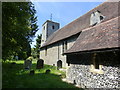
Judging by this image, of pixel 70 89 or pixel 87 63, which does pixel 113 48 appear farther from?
pixel 70 89

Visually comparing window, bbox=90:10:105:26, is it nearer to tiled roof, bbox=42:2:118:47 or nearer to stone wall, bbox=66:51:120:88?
tiled roof, bbox=42:2:118:47

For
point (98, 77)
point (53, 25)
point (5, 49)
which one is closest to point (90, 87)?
point (98, 77)

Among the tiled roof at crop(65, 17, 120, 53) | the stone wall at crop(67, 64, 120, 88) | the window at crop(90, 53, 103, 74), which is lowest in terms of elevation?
the stone wall at crop(67, 64, 120, 88)

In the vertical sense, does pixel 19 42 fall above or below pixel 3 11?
below

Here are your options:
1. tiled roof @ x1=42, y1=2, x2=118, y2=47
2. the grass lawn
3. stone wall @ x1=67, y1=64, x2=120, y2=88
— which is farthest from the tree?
tiled roof @ x1=42, y1=2, x2=118, y2=47

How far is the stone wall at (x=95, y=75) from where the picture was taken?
4566 millimetres

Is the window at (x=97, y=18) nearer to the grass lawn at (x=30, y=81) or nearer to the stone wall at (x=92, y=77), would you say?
the stone wall at (x=92, y=77)

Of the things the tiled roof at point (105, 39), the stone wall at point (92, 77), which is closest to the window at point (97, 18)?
the tiled roof at point (105, 39)

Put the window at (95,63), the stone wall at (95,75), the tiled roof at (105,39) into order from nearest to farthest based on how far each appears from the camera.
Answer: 1. the stone wall at (95,75)
2. the tiled roof at (105,39)
3. the window at (95,63)

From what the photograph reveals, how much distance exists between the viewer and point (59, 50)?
50.4 ft

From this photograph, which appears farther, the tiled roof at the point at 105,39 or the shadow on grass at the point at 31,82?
the shadow on grass at the point at 31,82

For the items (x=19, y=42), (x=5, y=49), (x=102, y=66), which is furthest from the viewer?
(x=19, y=42)

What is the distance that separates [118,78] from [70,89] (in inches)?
103

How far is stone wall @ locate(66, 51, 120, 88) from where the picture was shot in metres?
4.57
